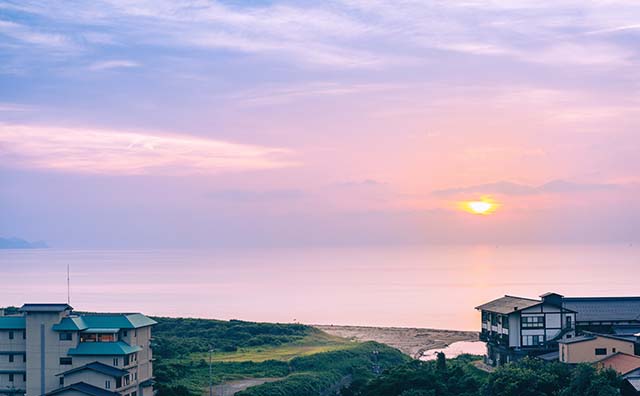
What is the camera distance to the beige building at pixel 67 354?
31.6m

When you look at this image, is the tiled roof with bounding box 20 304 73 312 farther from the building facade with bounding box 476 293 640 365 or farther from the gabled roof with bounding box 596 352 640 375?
the building facade with bounding box 476 293 640 365

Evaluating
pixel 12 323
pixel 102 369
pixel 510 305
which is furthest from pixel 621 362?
pixel 12 323

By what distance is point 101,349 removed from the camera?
32.0 m

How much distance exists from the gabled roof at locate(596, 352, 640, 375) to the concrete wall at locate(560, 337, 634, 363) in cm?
213

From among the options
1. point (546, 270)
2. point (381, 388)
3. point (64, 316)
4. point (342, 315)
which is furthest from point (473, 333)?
point (546, 270)

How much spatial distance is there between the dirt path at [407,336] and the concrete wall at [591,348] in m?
20.5

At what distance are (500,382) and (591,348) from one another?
24.9ft

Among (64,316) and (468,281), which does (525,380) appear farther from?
(468,281)

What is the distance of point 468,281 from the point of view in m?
127

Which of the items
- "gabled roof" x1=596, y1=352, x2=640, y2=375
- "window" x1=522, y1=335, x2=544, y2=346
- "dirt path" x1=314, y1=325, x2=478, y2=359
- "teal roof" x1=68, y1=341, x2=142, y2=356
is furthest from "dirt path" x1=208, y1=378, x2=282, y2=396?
"dirt path" x1=314, y1=325, x2=478, y2=359

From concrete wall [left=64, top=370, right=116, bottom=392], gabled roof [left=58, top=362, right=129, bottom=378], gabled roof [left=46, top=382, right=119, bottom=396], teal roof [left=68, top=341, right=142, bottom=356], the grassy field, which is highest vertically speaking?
teal roof [left=68, top=341, right=142, bottom=356]

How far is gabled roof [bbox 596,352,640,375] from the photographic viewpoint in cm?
3075

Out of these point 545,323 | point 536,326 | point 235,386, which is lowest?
point 235,386

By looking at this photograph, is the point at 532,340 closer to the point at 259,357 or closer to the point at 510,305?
the point at 510,305
